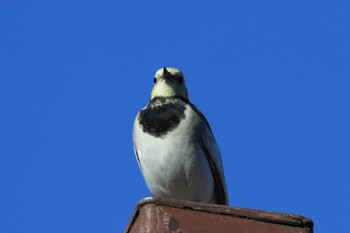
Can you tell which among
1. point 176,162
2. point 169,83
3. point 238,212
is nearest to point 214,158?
point 176,162

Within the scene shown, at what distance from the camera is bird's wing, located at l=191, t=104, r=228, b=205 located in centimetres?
1009

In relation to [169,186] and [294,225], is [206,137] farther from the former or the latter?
[294,225]

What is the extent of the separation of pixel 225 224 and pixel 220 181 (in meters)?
3.69

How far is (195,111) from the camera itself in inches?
404

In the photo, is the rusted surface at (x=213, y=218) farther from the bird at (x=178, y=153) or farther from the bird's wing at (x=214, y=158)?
the bird's wing at (x=214, y=158)

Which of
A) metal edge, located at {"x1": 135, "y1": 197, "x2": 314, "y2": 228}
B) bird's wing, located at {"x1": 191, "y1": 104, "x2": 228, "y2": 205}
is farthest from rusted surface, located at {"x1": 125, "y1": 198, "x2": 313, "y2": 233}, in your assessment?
bird's wing, located at {"x1": 191, "y1": 104, "x2": 228, "y2": 205}

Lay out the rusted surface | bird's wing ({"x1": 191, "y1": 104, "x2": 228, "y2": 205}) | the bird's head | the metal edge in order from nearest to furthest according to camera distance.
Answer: the rusted surface, the metal edge, bird's wing ({"x1": 191, "y1": 104, "x2": 228, "y2": 205}), the bird's head

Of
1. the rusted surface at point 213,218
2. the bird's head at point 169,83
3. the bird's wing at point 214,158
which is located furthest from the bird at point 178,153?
the rusted surface at point 213,218

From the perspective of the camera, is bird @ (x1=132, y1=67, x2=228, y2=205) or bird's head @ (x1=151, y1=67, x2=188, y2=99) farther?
bird's head @ (x1=151, y1=67, x2=188, y2=99)

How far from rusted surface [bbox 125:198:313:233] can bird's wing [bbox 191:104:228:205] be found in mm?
3281

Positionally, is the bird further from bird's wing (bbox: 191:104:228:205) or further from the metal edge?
the metal edge

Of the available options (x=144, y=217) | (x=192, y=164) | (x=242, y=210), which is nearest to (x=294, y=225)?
(x=242, y=210)

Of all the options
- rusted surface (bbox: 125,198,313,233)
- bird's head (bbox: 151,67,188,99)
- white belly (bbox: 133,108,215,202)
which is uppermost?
bird's head (bbox: 151,67,188,99)

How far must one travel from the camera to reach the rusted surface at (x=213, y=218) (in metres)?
6.63
